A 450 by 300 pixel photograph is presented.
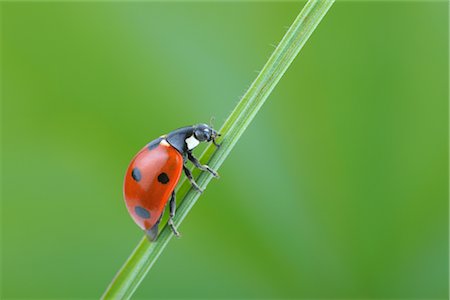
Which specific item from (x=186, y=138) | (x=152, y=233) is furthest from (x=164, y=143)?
(x=152, y=233)

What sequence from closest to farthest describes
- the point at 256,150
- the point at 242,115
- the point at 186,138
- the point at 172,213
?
the point at 242,115
the point at 172,213
the point at 186,138
the point at 256,150

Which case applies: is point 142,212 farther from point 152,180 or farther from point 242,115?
point 242,115

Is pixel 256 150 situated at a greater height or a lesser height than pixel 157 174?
greater

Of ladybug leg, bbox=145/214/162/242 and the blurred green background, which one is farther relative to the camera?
the blurred green background

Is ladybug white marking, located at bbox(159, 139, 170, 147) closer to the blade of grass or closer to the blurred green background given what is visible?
the blade of grass

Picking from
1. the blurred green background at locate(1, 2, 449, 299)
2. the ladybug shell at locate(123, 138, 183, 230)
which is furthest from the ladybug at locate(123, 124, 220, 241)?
the blurred green background at locate(1, 2, 449, 299)

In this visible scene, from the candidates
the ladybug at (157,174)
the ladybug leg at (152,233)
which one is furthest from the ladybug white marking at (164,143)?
the ladybug leg at (152,233)

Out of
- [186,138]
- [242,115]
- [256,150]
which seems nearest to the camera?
[242,115]
